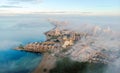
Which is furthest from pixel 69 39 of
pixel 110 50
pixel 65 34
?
pixel 110 50

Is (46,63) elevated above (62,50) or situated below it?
below

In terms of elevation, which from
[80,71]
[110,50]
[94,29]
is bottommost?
[80,71]

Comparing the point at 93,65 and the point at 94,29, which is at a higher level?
the point at 94,29

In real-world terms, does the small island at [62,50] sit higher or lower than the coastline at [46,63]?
higher

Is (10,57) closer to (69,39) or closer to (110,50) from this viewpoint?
(69,39)

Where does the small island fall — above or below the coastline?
above

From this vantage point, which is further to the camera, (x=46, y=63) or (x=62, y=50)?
(x=62, y=50)

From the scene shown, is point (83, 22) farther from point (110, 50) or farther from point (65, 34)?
point (110, 50)

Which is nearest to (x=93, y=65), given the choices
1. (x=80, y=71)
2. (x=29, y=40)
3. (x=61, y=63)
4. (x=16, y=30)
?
(x=80, y=71)

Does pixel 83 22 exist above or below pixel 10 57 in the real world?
above
